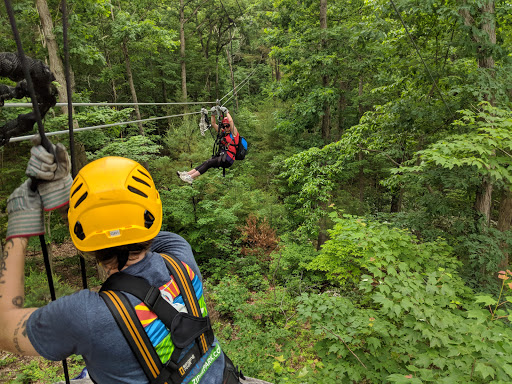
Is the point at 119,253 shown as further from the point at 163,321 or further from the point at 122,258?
the point at 163,321

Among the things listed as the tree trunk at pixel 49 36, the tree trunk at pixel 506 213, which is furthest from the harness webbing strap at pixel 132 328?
the tree trunk at pixel 49 36

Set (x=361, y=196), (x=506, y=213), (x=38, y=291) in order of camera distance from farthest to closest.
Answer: (x=361, y=196) < (x=38, y=291) < (x=506, y=213)

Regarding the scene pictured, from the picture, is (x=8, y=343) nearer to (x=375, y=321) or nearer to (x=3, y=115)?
(x=375, y=321)

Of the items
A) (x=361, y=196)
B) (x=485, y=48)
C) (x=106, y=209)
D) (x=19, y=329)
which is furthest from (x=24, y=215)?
(x=361, y=196)

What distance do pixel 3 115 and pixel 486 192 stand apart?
9.52 m

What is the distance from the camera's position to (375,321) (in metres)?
3.22

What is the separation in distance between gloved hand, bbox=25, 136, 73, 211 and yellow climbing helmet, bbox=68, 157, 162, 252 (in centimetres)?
7

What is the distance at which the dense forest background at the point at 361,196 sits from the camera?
3.02m

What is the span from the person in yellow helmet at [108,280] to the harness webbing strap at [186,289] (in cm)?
2

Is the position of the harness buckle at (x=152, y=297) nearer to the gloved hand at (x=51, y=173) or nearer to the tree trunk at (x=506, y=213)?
the gloved hand at (x=51, y=173)

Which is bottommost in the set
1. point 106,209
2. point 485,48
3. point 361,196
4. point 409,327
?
point 361,196

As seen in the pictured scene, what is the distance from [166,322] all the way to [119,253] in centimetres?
35

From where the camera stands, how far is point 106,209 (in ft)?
3.84

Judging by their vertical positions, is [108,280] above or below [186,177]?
above
